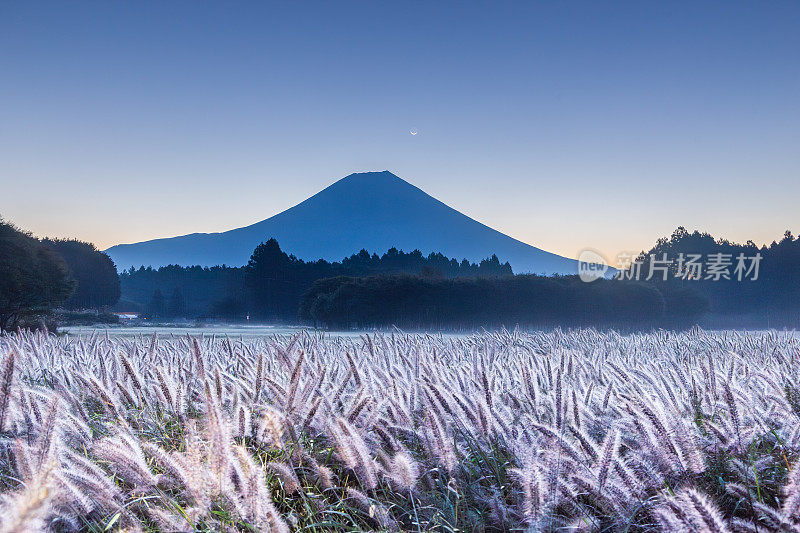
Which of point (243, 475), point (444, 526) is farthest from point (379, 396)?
point (243, 475)

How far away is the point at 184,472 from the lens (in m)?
1.27

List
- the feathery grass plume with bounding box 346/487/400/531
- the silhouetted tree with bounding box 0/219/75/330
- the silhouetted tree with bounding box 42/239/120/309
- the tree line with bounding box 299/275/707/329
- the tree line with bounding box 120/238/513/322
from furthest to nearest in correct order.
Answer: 1. the tree line with bounding box 120/238/513/322
2. the silhouetted tree with bounding box 42/239/120/309
3. the tree line with bounding box 299/275/707/329
4. the silhouetted tree with bounding box 0/219/75/330
5. the feathery grass plume with bounding box 346/487/400/531

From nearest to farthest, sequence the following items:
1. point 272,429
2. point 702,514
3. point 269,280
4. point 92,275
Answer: point 702,514 → point 272,429 → point 92,275 → point 269,280

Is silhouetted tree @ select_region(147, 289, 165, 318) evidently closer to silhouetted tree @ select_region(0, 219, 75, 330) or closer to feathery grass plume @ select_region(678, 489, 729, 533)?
silhouetted tree @ select_region(0, 219, 75, 330)

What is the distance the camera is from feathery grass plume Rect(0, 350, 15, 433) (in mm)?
1553

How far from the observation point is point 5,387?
1585 millimetres

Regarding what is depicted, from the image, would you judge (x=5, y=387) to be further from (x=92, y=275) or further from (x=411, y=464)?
(x=92, y=275)

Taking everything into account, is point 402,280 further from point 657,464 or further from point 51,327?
point 657,464

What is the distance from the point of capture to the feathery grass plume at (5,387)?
1553 millimetres

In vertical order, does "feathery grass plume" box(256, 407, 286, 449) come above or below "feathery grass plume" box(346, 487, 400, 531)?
above

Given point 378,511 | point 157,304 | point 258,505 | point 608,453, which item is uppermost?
point 608,453

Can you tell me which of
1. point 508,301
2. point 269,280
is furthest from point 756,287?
point 269,280

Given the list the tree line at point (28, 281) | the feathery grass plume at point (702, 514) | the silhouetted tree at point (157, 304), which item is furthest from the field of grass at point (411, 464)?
the silhouetted tree at point (157, 304)

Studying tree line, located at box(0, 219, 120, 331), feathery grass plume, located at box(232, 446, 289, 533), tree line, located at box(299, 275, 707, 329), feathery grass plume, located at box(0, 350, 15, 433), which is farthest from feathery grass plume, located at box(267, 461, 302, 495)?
tree line, located at box(299, 275, 707, 329)
